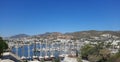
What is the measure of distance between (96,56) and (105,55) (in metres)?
1.89

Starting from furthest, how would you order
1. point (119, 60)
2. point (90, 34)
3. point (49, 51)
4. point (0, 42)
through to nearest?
point (90, 34), point (49, 51), point (0, 42), point (119, 60)

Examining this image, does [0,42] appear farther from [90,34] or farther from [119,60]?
[90,34]

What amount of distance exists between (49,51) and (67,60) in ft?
128

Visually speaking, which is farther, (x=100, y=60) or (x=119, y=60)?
(x=100, y=60)

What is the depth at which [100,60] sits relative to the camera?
156 ft

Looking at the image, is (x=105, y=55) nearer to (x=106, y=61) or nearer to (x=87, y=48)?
(x=106, y=61)

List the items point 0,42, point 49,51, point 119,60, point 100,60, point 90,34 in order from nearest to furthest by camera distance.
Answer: point 119,60 → point 0,42 → point 100,60 → point 49,51 → point 90,34

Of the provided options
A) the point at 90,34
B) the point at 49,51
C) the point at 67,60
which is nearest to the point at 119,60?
the point at 67,60

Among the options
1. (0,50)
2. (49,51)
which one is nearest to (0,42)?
(0,50)

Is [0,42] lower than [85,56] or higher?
higher

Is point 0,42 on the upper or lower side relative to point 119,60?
upper

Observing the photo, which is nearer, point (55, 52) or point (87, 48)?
point (87, 48)

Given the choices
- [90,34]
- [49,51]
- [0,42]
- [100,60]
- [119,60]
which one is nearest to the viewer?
[119,60]

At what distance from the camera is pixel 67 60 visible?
4859 cm
